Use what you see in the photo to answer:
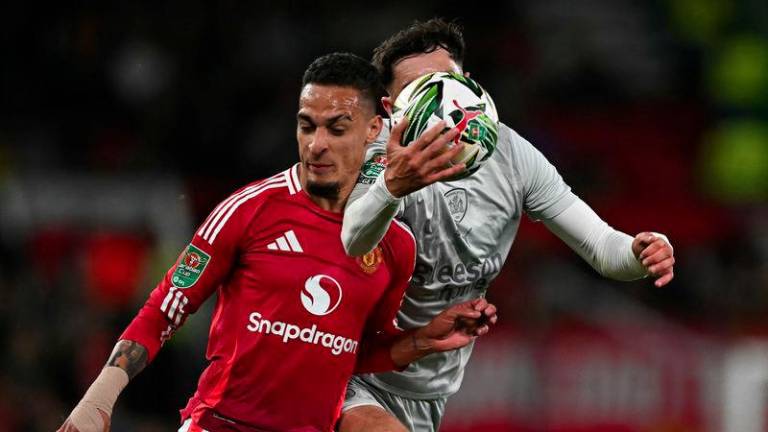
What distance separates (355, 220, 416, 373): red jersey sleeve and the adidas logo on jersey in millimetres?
359

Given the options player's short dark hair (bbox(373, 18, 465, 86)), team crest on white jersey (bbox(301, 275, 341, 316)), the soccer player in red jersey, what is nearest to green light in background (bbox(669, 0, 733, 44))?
player's short dark hair (bbox(373, 18, 465, 86))

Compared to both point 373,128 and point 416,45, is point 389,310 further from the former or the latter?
point 416,45

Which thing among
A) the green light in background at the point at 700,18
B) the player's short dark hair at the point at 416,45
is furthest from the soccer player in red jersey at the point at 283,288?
the green light in background at the point at 700,18

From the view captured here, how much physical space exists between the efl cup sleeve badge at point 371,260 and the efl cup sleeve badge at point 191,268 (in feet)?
1.73

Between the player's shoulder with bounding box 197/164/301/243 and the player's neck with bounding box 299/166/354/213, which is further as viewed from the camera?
the player's neck with bounding box 299/166/354/213

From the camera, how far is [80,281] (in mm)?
9305

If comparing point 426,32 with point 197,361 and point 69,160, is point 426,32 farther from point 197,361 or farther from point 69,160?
point 69,160

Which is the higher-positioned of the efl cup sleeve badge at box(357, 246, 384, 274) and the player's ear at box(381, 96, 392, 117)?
the player's ear at box(381, 96, 392, 117)

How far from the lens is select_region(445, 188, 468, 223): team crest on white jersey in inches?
196

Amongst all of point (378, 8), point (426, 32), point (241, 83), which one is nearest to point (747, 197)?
point (378, 8)

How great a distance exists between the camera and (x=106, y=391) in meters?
4.17

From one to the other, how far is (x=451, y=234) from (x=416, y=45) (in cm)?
74

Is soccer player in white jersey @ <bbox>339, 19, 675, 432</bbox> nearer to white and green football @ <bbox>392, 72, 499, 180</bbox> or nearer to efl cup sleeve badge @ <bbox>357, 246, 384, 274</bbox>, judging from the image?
efl cup sleeve badge @ <bbox>357, 246, 384, 274</bbox>

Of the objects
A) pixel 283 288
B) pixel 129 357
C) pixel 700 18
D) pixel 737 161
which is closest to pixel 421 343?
pixel 283 288
